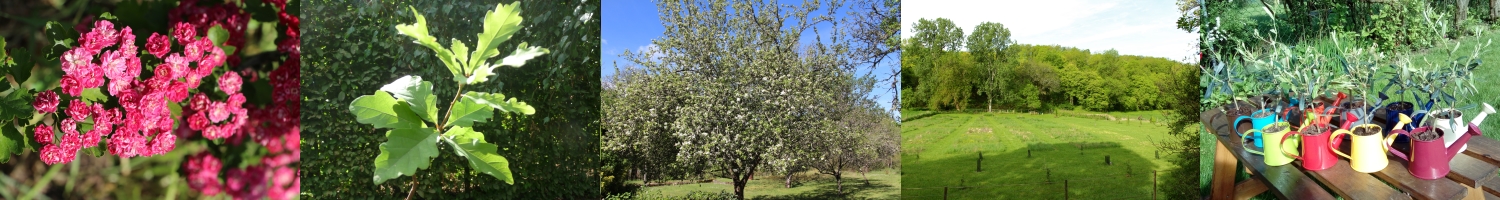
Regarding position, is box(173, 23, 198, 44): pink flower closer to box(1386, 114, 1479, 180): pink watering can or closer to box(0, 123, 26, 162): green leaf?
box(0, 123, 26, 162): green leaf

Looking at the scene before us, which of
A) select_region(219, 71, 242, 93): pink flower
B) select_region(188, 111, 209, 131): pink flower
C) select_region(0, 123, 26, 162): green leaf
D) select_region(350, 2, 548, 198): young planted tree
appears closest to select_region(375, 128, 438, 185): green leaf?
select_region(350, 2, 548, 198): young planted tree

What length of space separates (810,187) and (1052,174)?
104 centimetres

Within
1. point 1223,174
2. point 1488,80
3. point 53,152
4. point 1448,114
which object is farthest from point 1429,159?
point 53,152

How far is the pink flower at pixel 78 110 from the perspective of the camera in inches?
91.9

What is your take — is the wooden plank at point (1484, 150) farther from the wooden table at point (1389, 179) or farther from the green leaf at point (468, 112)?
the green leaf at point (468, 112)

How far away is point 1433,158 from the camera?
4.58 ft

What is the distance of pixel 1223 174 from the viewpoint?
7.67ft

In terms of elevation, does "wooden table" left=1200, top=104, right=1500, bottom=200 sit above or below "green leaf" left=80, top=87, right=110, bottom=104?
below

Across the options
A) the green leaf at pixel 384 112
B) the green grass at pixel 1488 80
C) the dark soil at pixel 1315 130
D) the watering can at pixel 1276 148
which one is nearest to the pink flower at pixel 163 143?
the green leaf at pixel 384 112

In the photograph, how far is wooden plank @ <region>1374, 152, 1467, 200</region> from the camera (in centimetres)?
130

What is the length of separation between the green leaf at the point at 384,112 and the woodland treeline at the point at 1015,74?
2.15 meters

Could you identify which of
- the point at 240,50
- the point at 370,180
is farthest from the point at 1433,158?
the point at 240,50

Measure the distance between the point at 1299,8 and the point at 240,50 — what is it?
374 cm

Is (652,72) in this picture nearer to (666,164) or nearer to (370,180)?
(666,164)
